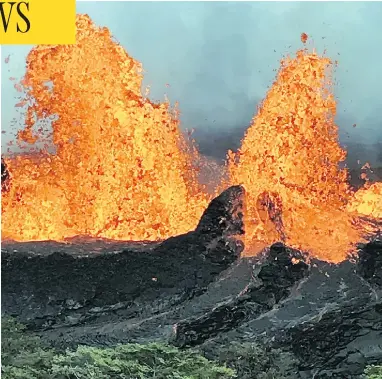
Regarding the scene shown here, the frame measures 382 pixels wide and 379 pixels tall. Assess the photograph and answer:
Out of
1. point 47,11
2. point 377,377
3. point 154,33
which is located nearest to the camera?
point 377,377

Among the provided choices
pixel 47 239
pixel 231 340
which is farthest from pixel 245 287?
pixel 47 239

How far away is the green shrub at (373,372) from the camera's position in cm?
380

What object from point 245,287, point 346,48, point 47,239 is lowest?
point 245,287

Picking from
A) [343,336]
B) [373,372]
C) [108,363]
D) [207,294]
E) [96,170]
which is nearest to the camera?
[108,363]

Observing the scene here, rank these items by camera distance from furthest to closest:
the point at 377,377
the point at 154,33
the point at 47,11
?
the point at 154,33, the point at 47,11, the point at 377,377

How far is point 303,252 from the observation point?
4410 mm

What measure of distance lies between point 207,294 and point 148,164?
0.96 m

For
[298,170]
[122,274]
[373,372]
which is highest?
[298,170]

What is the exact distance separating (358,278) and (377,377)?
2.42 ft

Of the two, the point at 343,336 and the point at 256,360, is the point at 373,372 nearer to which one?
the point at 343,336

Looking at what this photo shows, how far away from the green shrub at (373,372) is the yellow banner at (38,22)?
277 centimetres

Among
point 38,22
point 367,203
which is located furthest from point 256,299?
point 38,22

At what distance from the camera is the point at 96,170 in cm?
454

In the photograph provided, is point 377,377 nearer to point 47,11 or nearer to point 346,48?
point 346,48
